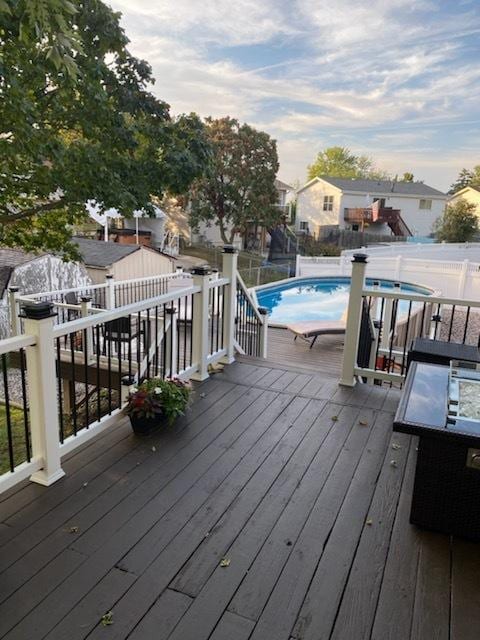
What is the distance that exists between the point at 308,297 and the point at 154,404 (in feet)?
52.7

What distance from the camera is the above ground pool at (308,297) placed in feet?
54.0

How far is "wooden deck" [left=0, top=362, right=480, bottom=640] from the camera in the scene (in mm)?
1645

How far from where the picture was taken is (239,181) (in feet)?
77.9

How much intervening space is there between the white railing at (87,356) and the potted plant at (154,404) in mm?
192

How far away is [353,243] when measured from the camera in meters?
28.7

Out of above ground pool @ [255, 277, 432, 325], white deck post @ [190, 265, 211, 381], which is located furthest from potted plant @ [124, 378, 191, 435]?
above ground pool @ [255, 277, 432, 325]

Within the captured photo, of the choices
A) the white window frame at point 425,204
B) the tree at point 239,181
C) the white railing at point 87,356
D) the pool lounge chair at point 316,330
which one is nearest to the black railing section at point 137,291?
the pool lounge chair at point 316,330

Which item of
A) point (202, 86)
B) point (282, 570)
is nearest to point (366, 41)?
point (202, 86)

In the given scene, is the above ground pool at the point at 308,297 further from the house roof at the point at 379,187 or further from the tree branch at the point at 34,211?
the house roof at the point at 379,187

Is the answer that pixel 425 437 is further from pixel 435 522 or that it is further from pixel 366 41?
pixel 366 41

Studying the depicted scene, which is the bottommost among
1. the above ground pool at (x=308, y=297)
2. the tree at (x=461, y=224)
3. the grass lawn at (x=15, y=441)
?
the grass lawn at (x=15, y=441)

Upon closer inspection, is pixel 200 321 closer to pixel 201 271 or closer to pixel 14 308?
pixel 201 271

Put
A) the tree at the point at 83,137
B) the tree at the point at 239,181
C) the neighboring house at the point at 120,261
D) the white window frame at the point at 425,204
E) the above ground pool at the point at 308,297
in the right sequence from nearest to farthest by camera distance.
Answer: the tree at the point at 83,137
the neighboring house at the point at 120,261
the above ground pool at the point at 308,297
the tree at the point at 239,181
the white window frame at the point at 425,204

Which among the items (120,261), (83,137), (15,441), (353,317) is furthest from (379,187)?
(15,441)
